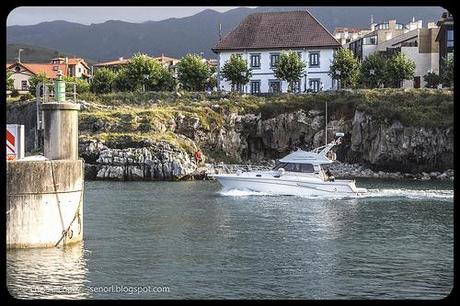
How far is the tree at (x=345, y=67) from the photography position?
77.9 metres

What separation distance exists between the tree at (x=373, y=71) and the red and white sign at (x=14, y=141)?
206ft

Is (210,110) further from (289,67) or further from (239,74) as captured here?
(289,67)

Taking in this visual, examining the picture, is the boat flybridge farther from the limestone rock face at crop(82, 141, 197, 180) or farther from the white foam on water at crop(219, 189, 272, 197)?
the limestone rock face at crop(82, 141, 197, 180)

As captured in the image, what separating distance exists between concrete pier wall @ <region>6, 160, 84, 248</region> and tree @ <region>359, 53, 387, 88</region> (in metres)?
61.7

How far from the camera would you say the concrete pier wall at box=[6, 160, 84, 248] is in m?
20.0

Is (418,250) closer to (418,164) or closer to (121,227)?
(121,227)

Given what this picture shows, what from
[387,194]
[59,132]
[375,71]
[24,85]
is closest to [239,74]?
[375,71]

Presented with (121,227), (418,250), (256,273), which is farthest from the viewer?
(121,227)

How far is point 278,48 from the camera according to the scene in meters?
84.2

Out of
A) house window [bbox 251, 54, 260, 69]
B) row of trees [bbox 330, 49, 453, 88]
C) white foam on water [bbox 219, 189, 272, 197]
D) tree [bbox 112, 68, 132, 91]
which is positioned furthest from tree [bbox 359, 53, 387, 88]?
white foam on water [bbox 219, 189, 272, 197]

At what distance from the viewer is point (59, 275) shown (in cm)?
1917

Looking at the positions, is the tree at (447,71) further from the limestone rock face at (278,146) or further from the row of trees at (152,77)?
the row of trees at (152,77)

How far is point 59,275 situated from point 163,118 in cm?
5167
